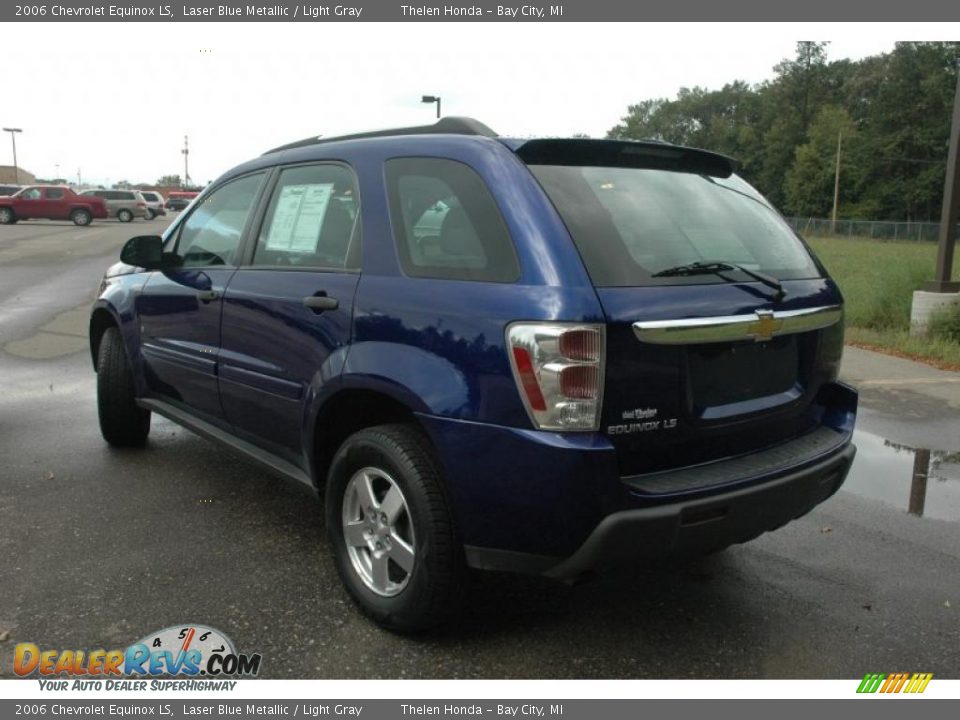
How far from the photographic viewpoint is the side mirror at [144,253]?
4.52 metres

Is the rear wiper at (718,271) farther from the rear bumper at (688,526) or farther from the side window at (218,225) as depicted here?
the side window at (218,225)

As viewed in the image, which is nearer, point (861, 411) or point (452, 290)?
point (452, 290)

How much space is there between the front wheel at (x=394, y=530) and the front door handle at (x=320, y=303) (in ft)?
1.69

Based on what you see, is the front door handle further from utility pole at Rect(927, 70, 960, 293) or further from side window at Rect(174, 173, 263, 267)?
utility pole at Rect(927, 70, 960, 293)

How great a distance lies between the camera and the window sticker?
138 inches

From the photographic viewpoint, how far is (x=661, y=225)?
2.90m

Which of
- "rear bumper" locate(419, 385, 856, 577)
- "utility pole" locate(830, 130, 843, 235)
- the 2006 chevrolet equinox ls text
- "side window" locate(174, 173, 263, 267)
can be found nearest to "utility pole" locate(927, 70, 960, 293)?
the 2006 chevrolet equinox ls text

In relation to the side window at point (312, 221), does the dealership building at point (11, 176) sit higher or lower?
higher

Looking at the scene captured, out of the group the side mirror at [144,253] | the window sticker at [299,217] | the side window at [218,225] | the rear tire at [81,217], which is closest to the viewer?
the window sticker at [299,217]

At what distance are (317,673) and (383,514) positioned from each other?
1.91 feet

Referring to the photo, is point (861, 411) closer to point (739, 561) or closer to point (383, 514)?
point (739, 561)

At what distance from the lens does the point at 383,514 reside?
3.00 m

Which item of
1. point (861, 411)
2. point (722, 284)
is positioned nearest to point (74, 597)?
point (722, 284)

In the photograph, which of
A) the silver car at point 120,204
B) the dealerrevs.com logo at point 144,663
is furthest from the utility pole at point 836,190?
the dealerrevs.com logo at point 144,663
